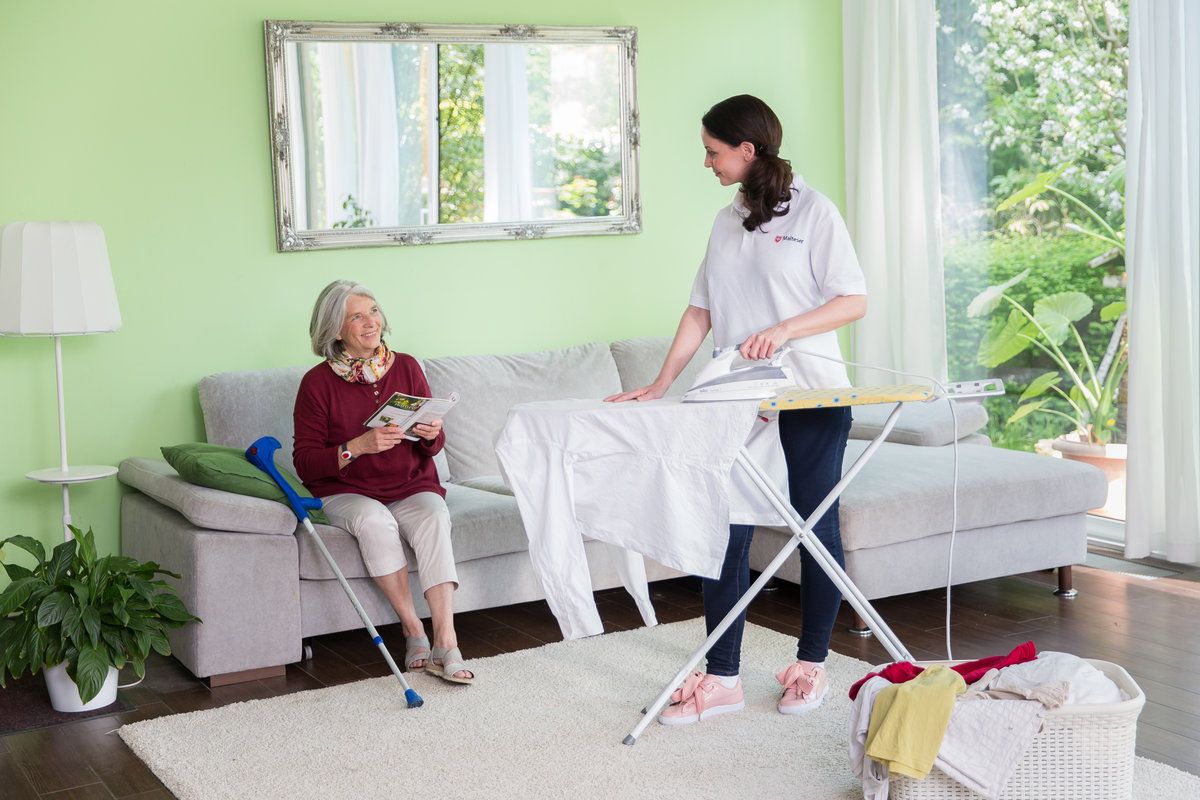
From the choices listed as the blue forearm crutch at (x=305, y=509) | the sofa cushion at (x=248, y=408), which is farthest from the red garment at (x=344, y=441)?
the sofa cushion at (x=248, y=408)

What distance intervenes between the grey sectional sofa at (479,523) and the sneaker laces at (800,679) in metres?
0.67

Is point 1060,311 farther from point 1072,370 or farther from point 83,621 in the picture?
point 83,621

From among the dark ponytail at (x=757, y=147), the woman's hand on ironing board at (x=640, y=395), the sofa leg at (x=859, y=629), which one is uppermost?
the dark ponytail at (x=757, y=147)

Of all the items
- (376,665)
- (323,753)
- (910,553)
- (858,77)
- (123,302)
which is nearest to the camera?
(323,753)

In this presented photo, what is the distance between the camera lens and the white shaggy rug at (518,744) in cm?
259

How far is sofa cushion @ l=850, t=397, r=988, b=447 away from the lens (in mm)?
4359

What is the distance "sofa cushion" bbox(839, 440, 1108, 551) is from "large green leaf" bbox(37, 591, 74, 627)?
2034 mm

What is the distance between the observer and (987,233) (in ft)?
16.6

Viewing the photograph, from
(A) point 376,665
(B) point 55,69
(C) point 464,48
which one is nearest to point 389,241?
(C) point 464,48

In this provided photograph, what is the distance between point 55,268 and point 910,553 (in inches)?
99.0

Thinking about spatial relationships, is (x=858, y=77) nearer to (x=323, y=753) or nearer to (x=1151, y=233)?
(x=1151, y=233)

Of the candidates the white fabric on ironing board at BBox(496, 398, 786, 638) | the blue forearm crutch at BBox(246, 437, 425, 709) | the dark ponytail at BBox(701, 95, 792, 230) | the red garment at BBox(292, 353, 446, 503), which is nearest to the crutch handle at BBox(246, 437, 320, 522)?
the blue forearm crutch at BBox(246, 437, 425, 709)

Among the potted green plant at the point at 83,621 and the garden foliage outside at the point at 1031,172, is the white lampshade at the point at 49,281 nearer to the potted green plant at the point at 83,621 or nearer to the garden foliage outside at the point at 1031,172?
the potted green plant at the point at 83,621

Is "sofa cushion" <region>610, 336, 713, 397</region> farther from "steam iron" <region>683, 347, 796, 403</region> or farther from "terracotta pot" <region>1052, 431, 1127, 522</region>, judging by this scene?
"steam iron" <region>683, 347, 796, 403</region>
